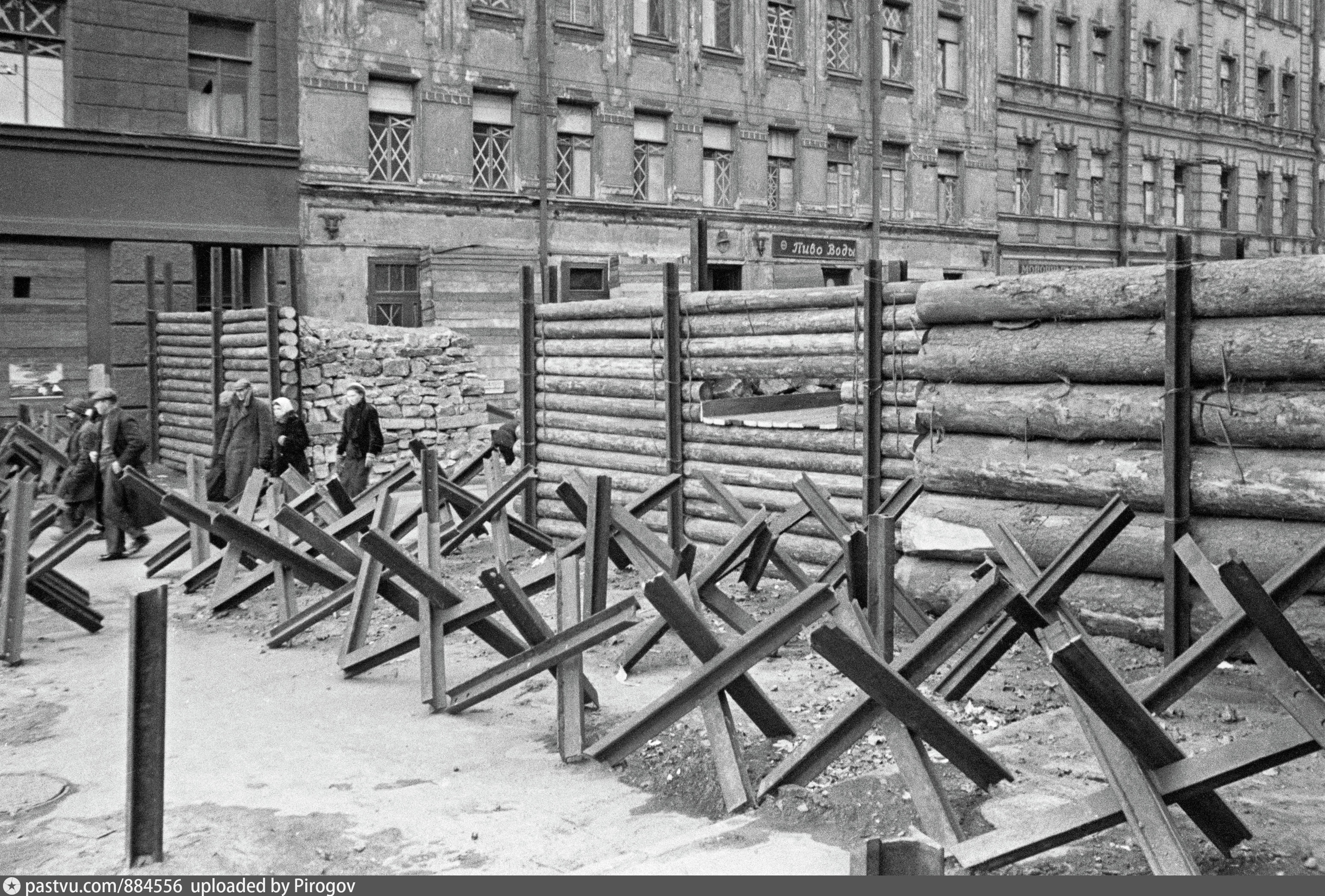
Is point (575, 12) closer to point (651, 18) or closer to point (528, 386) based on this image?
point (651, 18)

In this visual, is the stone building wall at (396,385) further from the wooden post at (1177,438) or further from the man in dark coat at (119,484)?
the wooden post at (1177,438)

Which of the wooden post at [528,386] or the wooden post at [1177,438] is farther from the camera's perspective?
the wooden post at [528,386]

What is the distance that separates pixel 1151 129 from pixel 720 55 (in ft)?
52.4

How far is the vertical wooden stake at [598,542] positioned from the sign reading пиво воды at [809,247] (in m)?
17.8

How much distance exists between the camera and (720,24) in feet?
100

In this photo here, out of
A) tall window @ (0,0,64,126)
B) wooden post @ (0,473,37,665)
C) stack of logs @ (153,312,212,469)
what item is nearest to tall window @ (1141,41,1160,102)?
stack of logs @ (153,312,212,469)

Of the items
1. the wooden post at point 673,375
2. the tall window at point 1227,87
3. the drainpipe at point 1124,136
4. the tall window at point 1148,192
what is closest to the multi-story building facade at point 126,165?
the wooden post at point 673,375

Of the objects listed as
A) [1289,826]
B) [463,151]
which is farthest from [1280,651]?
[463,151]

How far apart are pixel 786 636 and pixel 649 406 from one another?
772 centimetres

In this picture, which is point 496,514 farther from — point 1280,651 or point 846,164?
point 846,164

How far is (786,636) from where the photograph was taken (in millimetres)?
5855

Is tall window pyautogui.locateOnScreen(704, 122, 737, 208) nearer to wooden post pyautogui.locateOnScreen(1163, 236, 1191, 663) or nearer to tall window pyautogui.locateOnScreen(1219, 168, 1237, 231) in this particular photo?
tall window pyautogui.locateOnScreen(1219, 168, 1237, 231)

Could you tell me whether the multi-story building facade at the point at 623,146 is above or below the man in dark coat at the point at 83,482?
above

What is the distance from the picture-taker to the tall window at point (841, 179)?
1284 inches
